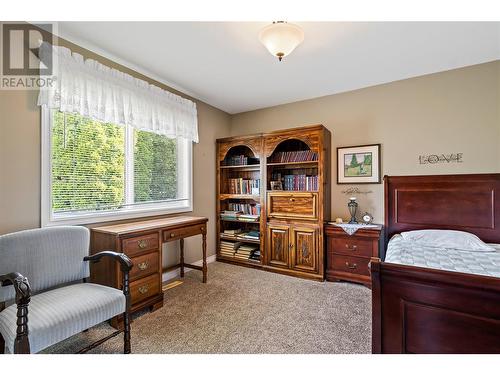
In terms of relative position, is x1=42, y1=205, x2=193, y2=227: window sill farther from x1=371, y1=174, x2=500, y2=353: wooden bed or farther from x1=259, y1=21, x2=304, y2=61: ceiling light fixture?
x1=371, y1=174, x2=500, y2=353: wooden bed

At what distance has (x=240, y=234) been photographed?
381 centimetres

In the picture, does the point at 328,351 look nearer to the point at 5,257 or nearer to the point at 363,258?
the point at 363,258

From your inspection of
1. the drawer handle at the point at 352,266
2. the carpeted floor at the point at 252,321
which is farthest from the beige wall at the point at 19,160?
the drawer handle at the point at 352,266

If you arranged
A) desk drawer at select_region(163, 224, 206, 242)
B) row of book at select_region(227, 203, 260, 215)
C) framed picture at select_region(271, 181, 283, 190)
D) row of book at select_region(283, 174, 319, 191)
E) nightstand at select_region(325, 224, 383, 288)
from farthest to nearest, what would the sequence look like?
row of book at select_region(227, 203, 260, 215) → framed picture at select_region(271, 181, 283, 190) → row of book at select_region(283, 174, 319, 191) → nightstand at select_region(325, 224, 383, 288) → desk drawer at select_region(163, 224, 206, 242)

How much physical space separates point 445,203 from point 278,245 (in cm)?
203

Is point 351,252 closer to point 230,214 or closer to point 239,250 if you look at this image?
point 239,250

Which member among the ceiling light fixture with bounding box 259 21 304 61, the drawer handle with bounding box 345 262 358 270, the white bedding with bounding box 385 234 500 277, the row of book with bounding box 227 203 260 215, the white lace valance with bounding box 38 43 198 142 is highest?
the ceiling light fixture with bounding box 259 21 304 61

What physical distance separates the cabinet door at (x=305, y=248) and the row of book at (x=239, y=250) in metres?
0.64

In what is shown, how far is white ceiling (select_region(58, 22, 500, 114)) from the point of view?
79.6 inches

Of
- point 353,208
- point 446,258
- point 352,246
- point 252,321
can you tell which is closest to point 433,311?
point 446,258

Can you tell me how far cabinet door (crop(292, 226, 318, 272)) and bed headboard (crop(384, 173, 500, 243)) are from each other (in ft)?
3.03

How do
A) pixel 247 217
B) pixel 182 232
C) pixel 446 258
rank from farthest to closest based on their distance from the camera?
1. pixel 247 217
2. pixel 182 232
3. pixel 446 258

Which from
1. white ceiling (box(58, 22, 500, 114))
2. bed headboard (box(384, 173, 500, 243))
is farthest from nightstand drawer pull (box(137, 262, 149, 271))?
bed headboard (box(384, 173, 500, 243))
